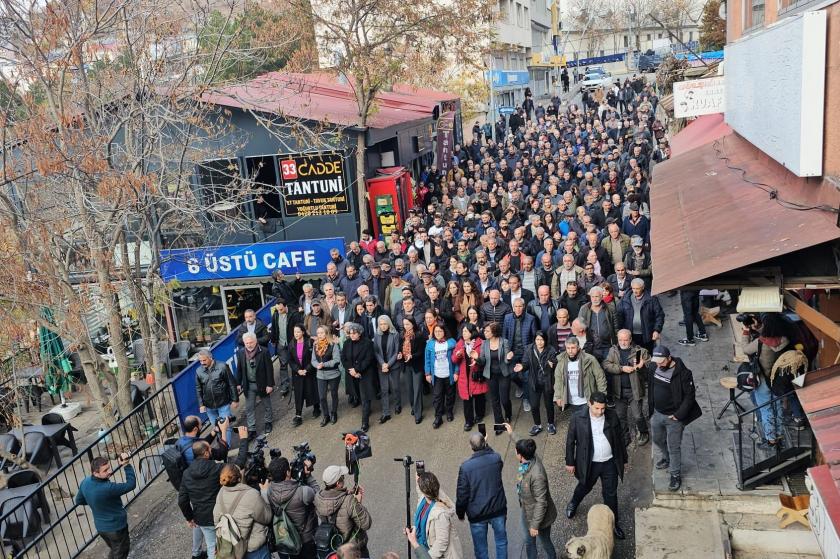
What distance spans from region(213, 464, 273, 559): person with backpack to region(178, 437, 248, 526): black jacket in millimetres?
651

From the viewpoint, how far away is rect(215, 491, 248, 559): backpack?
254 inches

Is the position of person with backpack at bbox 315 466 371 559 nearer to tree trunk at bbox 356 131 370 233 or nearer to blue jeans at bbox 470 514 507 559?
blue jeans at bbox 470 514 507 559

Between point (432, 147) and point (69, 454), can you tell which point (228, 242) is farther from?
point (432, 147)

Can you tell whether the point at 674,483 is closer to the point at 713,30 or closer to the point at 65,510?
the point at 65,510

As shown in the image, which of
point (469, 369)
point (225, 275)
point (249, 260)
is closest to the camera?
point (469, 369)

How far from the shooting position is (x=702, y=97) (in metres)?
11.5

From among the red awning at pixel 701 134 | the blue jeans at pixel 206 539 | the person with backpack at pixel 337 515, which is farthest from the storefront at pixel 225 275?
the person with backpack at pixel 337 515

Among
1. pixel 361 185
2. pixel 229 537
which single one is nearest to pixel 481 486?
pixel 229 537

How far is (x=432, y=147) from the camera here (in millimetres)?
27156

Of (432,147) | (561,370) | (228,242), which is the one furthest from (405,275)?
(432,147)

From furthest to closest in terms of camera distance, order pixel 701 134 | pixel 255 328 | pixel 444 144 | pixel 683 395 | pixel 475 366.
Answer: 1. pixel 444 144
2. pixel 701 134
3. pixel 255 328
4. pixel 475 366
5. pixel 683 395

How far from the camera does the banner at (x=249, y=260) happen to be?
A: 1648cm

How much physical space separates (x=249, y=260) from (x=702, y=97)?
33.3 ft

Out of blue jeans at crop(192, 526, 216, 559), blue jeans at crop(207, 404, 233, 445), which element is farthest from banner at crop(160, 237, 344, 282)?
blue jeans at crop(192, 526, 216, 559)
